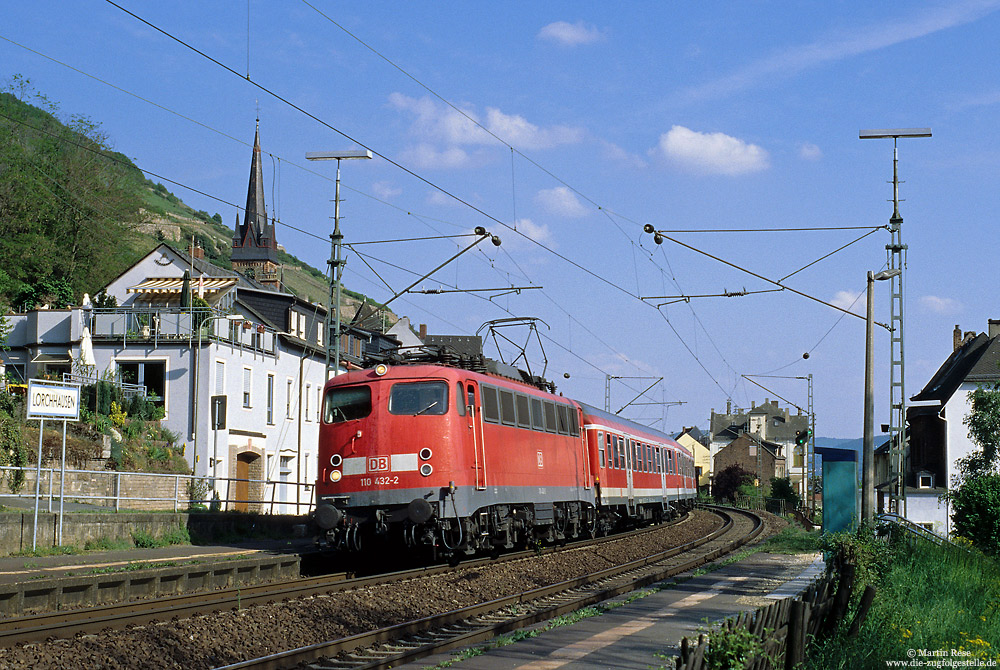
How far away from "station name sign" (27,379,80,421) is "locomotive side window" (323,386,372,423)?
174 inches

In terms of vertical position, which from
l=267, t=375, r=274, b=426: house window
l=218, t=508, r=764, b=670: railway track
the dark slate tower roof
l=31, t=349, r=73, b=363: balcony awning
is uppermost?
the dark slate tower roof

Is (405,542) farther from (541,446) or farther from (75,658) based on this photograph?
(75,658)

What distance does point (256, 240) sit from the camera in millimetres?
118500

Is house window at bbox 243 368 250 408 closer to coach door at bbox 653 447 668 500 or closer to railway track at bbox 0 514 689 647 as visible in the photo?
coach door at bbox 653 447 668 500

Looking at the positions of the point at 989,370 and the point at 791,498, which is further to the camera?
the point at 791,498

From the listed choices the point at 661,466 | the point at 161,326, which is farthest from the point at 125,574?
the point at 661,466

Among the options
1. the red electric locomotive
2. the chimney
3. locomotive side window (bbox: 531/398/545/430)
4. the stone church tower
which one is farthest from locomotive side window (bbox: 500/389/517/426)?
the stone church tower

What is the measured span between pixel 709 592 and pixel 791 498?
58185 mm

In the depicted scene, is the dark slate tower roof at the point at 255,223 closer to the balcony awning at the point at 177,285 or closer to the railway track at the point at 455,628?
the balcony awning at the point at 177,285

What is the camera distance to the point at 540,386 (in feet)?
80.3

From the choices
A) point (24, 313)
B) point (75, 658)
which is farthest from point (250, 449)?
point (75, 658)

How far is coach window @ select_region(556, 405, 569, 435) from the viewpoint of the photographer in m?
24.2

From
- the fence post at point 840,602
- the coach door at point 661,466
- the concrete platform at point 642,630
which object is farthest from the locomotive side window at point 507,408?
the coach door at point 661,466

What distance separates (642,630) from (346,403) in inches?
338
